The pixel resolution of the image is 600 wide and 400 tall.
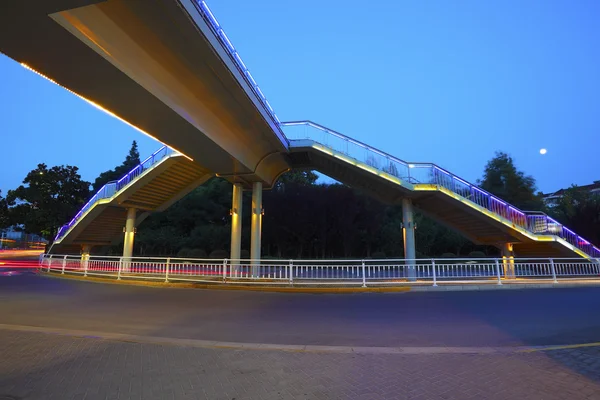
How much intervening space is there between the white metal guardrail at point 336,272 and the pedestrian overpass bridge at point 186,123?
65.4 inches

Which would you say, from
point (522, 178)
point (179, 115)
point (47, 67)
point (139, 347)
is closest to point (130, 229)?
point (179, 115)

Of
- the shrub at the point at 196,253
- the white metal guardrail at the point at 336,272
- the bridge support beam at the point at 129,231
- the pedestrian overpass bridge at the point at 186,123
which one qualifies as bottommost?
the white metal guardrail at the point at 336,272

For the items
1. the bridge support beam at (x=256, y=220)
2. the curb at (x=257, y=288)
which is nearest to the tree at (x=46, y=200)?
the curb at (x=257, y=288)

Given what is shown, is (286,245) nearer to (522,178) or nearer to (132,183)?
(132,183)

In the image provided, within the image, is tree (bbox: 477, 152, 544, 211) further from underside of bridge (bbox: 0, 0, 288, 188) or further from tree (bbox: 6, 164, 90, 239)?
tree (bbox: 6, 164, 90, 239)

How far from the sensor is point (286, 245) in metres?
32.3

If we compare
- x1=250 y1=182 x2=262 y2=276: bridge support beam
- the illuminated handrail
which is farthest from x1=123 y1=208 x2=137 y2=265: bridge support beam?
the illuminated handrail

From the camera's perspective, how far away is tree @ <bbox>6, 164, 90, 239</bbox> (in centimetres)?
3653

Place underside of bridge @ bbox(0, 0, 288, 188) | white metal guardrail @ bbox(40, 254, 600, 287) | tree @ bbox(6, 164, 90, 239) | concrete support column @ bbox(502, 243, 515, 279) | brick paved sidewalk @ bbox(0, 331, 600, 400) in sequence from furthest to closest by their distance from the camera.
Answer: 1. tree @ bbox(6, 164, 90, 239)
2. concrete support column @ bbox(502, 243, 515, 279)
3. white metal guardrail @ bbox(40, 254, 600, 287)
4. underside of bridge @ bbox(0, 0, 288, 188)
5. brick paved sidewalk @ bbox(0, 331, 600, 400)

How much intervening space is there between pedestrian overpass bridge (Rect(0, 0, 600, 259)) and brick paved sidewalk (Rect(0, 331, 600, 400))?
5.73 m

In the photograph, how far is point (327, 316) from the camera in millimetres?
8344

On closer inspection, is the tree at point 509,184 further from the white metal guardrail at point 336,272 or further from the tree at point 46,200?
the tree at point 46,200

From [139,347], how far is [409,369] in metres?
4.30

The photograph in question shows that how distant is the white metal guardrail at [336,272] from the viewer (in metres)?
13.8
